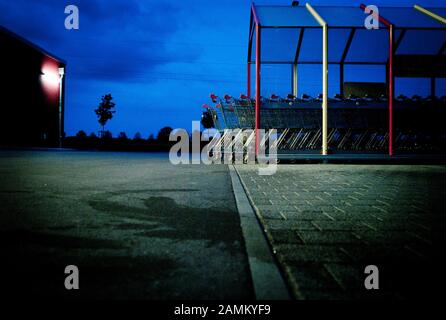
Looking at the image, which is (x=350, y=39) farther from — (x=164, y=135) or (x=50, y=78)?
(x=164, y=135)

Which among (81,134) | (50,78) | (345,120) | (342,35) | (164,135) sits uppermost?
(50,78)

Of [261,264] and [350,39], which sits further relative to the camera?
[350,39]

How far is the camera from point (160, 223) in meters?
3.31

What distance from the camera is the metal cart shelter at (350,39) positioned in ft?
37.4

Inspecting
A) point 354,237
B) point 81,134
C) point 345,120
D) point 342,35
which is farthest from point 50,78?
point 354,237

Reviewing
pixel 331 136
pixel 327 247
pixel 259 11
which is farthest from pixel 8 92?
pixel 327 247

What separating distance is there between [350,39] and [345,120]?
367cm

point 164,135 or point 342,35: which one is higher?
point 342,35

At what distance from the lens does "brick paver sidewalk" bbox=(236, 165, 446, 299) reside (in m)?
1.96

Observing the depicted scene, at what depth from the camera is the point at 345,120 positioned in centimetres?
1127

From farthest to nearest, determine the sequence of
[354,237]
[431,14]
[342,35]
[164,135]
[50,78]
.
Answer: [164,135] → [50,78] → [342,35] → [431,14] → [354,237]

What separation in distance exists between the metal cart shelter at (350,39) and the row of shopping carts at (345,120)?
418mm

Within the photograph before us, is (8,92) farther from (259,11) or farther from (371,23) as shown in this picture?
(371,23)

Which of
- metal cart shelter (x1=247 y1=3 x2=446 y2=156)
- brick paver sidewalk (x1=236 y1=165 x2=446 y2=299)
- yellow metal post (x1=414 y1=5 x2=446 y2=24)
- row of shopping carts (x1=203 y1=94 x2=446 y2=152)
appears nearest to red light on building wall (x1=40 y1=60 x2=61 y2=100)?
metal cart shelter (x1=247 y1=3 x2=446 y2=156)
